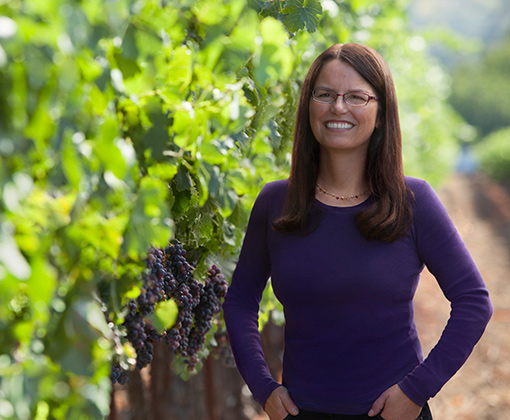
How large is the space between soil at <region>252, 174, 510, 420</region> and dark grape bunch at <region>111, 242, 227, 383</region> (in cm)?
417

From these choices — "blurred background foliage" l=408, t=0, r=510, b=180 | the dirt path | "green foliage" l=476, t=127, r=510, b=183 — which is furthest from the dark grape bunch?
"green foliage" l=476, t=127, r=510, b=183

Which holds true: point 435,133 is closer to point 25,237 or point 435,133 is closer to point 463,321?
Answer: point 463,321

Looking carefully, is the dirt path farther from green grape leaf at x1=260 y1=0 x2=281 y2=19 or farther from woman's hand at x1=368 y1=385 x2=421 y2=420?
green grape leaf at x1=260 y1=0 x2=281 y2=19

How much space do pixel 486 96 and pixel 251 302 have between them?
54.8 m

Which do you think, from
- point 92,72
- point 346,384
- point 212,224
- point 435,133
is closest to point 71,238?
point 92,72

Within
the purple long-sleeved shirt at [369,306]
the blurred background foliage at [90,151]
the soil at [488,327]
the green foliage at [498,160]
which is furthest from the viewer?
the green foliage at [498,160]

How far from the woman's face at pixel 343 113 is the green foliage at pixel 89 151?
580 millimetres

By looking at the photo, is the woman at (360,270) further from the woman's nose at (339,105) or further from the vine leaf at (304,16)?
the vine leaf at (304,16)

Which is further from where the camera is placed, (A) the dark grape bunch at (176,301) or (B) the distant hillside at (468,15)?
(B) the distant hillside at (468,15)

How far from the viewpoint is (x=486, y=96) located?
5369cm

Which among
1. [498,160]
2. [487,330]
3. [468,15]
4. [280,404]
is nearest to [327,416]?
[280,404]

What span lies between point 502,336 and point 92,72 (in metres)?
8.23

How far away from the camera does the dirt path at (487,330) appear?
665 centimetres

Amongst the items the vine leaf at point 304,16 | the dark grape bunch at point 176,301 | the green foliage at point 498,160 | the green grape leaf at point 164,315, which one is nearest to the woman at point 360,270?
the vine leaf at point 304,16
